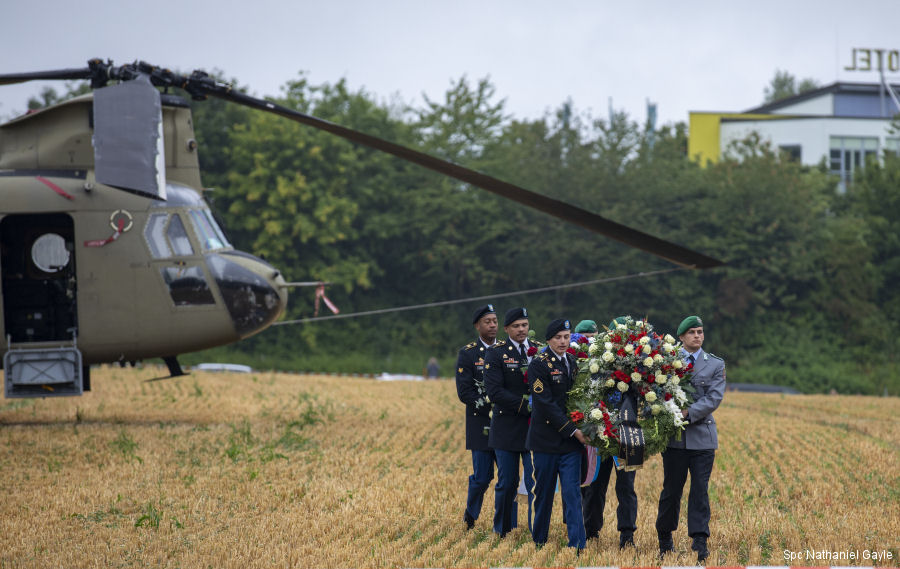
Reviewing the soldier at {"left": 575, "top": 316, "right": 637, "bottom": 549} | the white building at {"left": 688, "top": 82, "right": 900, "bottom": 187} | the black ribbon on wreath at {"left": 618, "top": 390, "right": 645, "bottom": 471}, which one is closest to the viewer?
the black ribbon on wreath at {"left": 618, "top": 390, "right": 645, "bottom": 471}

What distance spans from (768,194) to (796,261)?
3.25m

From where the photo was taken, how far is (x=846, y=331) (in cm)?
4503

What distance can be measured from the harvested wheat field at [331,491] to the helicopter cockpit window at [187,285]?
1.93 m

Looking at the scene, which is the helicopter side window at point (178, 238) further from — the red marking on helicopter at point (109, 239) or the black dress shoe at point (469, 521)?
the black dress shoe at point (469, 521)

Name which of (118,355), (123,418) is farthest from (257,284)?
(123,418)

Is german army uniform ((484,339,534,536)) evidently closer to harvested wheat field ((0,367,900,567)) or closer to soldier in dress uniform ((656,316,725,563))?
harvested wheat field ((0,367,900,567))

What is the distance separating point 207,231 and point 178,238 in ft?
1.60

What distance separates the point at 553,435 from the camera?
8641 mm

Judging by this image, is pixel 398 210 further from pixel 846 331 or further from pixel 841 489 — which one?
pixel 841 489

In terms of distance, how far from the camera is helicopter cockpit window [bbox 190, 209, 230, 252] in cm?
1544

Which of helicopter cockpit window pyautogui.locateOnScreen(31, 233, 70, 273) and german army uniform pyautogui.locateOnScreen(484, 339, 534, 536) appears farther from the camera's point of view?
helicopter cockpit window pyautogui.locateOnScreen(31, 233, 70, 273)

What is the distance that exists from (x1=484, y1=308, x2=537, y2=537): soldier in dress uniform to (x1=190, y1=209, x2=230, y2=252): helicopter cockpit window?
293 inches

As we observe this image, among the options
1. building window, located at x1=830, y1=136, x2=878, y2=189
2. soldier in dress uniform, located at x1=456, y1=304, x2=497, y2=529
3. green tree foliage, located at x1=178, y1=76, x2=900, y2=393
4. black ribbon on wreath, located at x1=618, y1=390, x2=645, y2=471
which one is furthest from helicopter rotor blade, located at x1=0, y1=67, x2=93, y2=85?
building window, located at x1=830, y1=136, x2=878, y2=189

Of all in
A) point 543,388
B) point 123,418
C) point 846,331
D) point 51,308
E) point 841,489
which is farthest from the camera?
point 846,331
